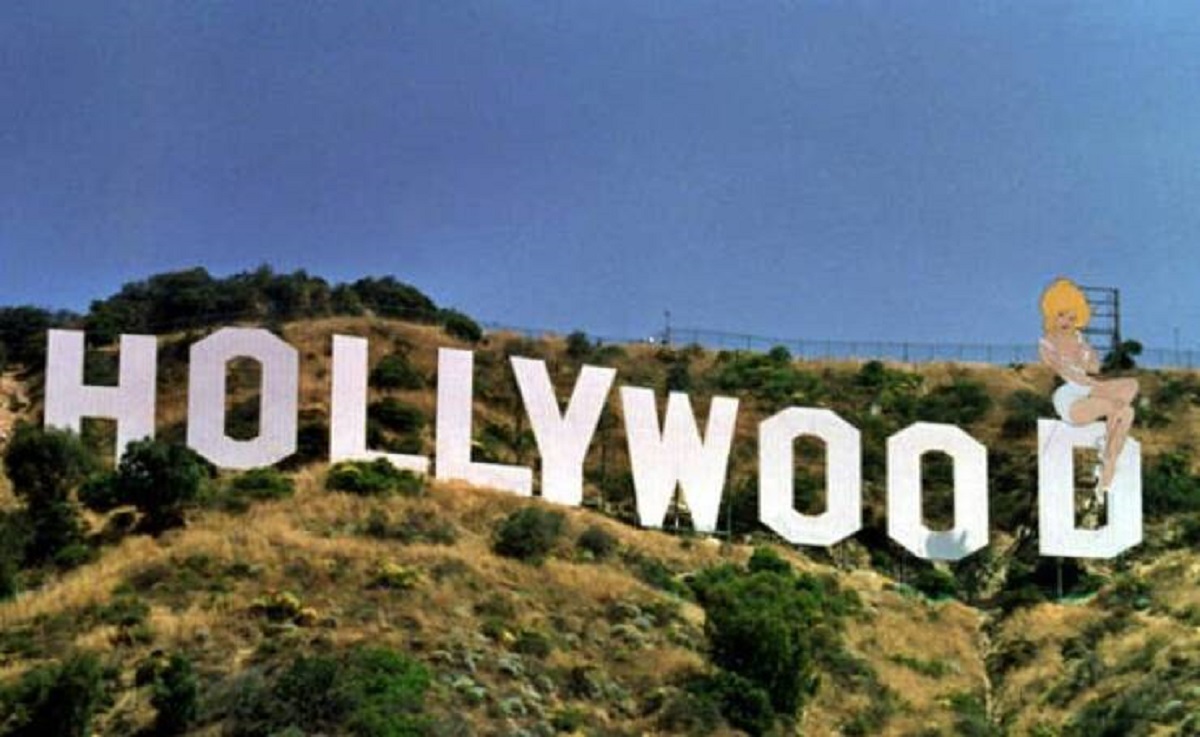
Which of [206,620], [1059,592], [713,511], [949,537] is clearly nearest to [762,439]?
[713,511]

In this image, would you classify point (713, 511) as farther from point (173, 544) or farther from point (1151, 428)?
point (1151, 428)

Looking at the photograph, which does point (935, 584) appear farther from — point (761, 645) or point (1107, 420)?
point (761, 645)

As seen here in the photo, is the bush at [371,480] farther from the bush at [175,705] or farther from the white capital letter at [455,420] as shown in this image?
the bush at [175,705]

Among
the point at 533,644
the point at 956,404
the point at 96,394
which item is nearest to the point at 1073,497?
the point at 956,404

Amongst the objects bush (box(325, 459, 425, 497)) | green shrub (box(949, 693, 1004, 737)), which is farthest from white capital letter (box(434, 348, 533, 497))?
green shrub (box(949, 693, 1004, 737))

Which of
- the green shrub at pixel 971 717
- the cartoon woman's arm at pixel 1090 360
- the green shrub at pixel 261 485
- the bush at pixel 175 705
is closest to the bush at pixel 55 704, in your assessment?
the bush at pixel 175 705

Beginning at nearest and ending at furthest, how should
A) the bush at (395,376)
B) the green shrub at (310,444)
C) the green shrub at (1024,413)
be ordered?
the green shrub at (310,444) → the bush at (395,376) → the green shrub at (1024,413)
